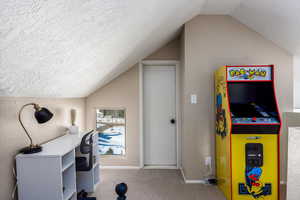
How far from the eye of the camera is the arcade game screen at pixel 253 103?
2328mm

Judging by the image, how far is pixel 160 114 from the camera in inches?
146

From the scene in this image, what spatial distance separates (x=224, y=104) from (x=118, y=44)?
1543mm

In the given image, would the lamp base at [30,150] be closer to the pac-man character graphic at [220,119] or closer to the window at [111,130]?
the window at [111,130]

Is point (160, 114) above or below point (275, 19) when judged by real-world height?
below

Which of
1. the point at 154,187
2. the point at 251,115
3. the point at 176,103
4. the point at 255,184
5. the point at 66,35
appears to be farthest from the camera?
the point at 176,103

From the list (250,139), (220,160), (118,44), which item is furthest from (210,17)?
(220,160)

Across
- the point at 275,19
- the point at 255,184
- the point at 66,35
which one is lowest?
the point at 255,184

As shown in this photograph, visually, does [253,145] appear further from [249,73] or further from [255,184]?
[249,73]

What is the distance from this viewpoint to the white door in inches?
146

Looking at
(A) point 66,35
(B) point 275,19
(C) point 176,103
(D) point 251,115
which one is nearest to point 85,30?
(A) point 66,35

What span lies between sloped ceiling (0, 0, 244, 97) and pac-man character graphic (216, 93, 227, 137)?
52.2 inches

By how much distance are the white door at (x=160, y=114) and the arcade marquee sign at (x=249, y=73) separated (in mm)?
1420

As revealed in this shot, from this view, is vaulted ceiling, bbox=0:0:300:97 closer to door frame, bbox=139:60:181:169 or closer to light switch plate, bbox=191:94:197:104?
door frame, bbox=139:60:181:169

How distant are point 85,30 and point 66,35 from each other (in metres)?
0.16
